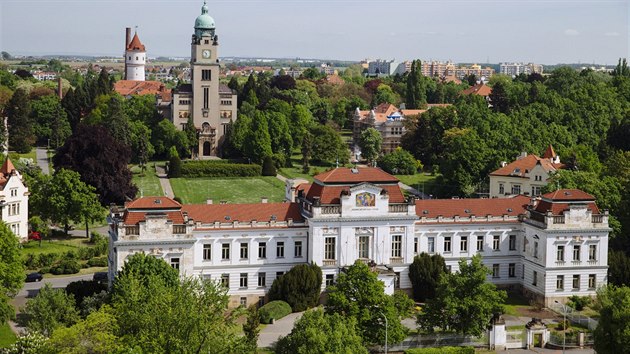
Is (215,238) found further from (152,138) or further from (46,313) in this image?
(152,138)

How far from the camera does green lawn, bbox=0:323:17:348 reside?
49.2 metres

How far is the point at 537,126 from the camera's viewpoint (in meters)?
109

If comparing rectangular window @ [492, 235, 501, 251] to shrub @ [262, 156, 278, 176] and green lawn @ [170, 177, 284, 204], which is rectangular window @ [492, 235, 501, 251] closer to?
green lawn @ [170, 177, 284, 204]

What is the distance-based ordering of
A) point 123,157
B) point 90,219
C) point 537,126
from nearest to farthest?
point 90,219 → point 123,157 → point 537,126

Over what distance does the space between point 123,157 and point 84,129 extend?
521 cm

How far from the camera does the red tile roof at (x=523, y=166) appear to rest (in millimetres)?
87613

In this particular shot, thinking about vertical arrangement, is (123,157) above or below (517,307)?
above

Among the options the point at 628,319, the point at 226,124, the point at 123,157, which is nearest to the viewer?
the point at 628,319

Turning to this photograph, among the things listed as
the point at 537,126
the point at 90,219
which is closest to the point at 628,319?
the point at 90,219

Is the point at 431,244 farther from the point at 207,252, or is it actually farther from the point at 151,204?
the point at 151,204

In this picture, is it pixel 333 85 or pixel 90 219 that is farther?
pixel 333 85

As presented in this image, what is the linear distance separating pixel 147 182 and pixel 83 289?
5041 centimetres

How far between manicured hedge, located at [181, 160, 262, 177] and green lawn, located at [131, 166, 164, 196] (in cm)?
421

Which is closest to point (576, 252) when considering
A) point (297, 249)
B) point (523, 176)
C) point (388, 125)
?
point (297, 249)
